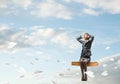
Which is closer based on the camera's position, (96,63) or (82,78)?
(96,63)

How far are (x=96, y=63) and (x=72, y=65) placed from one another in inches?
114

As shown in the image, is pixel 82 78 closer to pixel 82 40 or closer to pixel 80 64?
pixel 80 64

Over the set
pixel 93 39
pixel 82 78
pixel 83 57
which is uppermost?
pixel 93 39

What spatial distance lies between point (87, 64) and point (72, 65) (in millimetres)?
1967

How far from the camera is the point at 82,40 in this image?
31.8 m

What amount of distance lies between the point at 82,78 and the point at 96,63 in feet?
10.3

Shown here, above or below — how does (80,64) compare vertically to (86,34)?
below

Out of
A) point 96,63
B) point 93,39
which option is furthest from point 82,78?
point 93,39

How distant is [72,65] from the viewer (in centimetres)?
3012

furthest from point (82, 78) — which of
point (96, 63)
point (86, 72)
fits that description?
point (96, 63)

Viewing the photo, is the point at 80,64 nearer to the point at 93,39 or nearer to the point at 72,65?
the point at 72,65

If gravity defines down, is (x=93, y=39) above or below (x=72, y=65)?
above

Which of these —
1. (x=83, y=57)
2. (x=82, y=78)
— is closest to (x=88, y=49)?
(x=83, y=57)

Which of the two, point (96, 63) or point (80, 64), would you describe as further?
point (80, 64)
